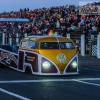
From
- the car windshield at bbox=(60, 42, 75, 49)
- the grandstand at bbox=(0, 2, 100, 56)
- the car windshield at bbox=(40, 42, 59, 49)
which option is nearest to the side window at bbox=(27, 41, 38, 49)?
the car windshield at bbox=(40, 42, 59, 49)

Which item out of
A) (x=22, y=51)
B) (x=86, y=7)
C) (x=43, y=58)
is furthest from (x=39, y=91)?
(x=86, y=7)

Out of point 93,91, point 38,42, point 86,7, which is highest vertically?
point 86,7

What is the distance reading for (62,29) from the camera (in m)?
36.8

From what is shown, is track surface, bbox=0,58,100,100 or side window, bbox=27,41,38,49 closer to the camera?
track surface, bbox=0,58,100,100

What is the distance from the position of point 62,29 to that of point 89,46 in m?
3.99

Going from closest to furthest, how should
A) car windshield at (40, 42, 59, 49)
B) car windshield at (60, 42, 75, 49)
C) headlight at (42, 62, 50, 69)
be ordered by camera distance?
headlight at (42, 62, 50, 69) < car windshield at (40, 42, 59, 49) < car windshield at (60, 42, 75, 49)

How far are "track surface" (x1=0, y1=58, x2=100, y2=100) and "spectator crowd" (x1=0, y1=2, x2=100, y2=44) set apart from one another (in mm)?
16450

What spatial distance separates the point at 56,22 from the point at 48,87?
83.8 ft

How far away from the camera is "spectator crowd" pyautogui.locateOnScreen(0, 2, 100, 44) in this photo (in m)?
34.6

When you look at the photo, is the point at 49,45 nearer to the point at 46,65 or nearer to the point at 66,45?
the point at 66,45

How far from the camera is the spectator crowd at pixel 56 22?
3456cm

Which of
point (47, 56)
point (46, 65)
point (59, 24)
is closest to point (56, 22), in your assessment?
point (59, 24)

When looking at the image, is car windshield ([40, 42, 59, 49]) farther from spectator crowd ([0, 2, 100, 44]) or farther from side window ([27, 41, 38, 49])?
spectator crowd ([0, 2, 100, 44])

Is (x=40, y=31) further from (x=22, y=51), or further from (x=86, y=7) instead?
(x=22, y=51)
